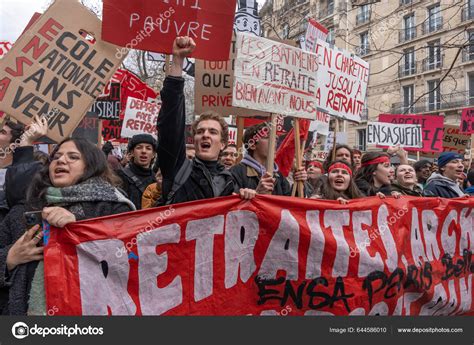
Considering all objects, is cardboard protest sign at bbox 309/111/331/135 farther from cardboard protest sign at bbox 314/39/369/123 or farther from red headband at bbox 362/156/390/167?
red headband at bbox 362/156/390/167

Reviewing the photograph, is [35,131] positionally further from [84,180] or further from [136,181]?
[136,181]

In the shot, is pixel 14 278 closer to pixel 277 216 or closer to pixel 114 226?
pixel 114 226

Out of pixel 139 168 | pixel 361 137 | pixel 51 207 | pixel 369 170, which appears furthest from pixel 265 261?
pixel 361 137

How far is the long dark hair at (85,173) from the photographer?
7.50 feet

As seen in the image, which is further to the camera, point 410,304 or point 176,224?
point 410,304

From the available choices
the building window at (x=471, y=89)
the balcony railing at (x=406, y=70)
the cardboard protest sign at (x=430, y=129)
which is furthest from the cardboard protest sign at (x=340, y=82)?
the balcony railing at (x=406, y=70)

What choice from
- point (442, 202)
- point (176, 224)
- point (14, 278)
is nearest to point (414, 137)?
point (442, 202)

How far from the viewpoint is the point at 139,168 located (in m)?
4.32

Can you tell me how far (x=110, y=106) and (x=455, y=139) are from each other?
693 cm

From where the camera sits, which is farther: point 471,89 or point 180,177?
point 471,89

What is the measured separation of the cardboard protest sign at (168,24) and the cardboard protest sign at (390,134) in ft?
19.0

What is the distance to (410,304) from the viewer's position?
3.37 m

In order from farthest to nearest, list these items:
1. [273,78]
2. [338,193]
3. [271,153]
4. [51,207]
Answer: [338,193] → [273,78] → [271,153] → [51,207]

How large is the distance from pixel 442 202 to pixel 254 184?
1.72 metres
